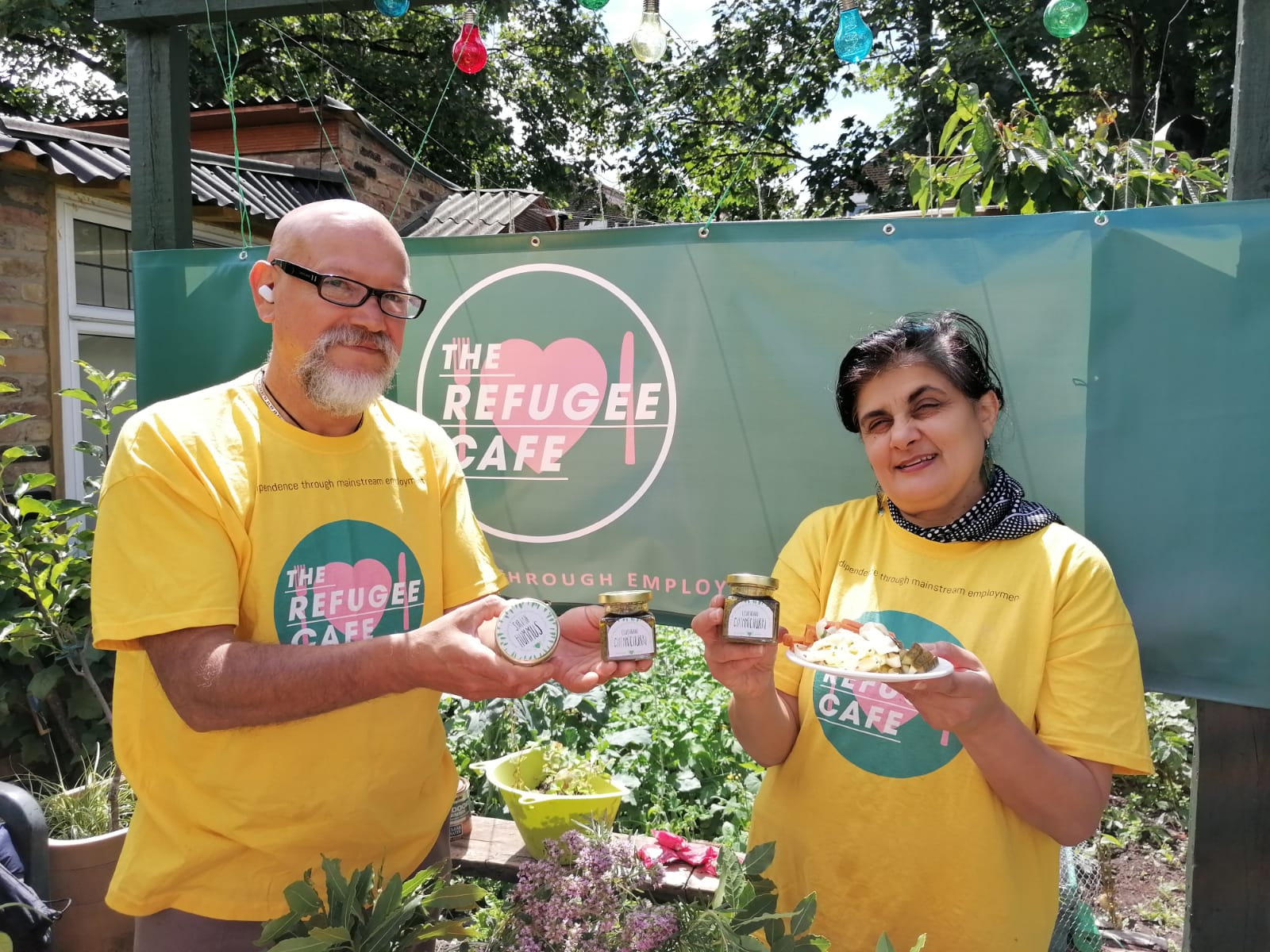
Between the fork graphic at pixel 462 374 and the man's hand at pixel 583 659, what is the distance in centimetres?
97

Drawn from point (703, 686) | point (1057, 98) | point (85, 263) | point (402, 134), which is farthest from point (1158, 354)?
point (402, 134)

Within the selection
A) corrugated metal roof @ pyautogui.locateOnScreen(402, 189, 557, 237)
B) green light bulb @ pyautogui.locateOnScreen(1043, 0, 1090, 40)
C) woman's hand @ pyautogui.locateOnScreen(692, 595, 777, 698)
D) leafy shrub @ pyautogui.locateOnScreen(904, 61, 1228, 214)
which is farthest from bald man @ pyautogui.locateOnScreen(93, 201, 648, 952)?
corrugated metal roof @ pyautogui.locateOnScreen(402, 189, 557, 237)

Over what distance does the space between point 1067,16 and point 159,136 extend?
8.99 ft

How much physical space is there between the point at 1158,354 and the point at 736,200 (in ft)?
50.5

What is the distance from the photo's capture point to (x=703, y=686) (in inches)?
170

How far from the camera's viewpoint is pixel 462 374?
2619mm

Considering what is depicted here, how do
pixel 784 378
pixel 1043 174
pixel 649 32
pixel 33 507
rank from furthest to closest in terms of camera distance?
pixel 1043 174, pixel 33 507, pixel 649 32, pixel 784 378

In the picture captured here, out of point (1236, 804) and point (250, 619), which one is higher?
point (250, 619)

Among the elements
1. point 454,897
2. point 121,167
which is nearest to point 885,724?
point 454,897

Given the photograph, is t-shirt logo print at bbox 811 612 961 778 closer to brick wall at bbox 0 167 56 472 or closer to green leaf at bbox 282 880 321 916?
green leaf at bbox 282 880 321 916

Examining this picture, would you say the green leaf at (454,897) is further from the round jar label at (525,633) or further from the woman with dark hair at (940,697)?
the woman with dark hair at (940,697)

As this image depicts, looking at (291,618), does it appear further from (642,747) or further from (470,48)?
(642,747)

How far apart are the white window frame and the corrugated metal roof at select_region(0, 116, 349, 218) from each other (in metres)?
0.31

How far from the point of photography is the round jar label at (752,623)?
5.07 ft
